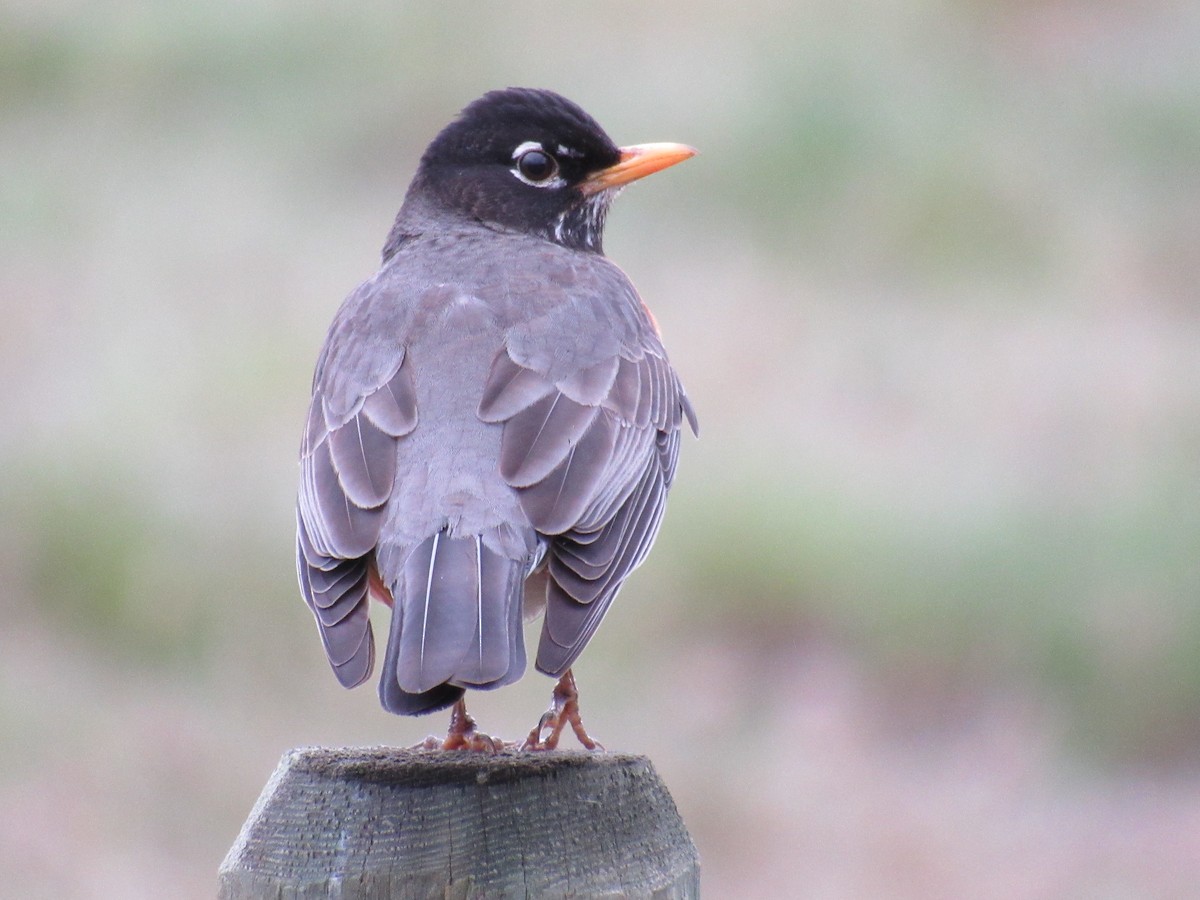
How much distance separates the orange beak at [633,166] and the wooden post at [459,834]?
2996 mm

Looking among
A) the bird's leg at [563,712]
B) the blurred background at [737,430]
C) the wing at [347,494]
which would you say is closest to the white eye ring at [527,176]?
the wing at [347,494]

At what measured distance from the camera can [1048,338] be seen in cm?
1139

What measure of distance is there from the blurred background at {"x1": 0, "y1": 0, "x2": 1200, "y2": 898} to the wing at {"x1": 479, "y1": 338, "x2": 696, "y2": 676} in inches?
151

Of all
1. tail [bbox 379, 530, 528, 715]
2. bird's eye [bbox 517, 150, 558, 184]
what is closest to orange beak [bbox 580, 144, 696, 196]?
bird's eye [bbox 517, 150, 558, 184]

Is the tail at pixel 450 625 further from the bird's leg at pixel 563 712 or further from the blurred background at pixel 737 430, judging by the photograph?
the blurred background at pixel 737 430

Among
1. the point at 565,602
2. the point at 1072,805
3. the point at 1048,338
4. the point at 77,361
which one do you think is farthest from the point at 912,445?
the point at 565,602

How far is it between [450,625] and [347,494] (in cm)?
74

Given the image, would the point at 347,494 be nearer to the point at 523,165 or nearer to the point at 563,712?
the point at 563,712

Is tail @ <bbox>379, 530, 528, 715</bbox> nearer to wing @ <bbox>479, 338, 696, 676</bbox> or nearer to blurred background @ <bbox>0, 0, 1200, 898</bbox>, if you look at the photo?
wing @ <bbox>479, 338, 696, 676</bbox>

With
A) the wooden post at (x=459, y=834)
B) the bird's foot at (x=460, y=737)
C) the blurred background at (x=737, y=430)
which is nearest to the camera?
the wooden post at (x=459, y=834)

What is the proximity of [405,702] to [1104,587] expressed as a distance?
6.30 m

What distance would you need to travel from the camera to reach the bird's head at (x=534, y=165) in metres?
5.76

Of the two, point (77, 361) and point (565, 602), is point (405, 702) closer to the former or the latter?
point (565, 602)

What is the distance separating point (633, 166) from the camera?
5797mm
